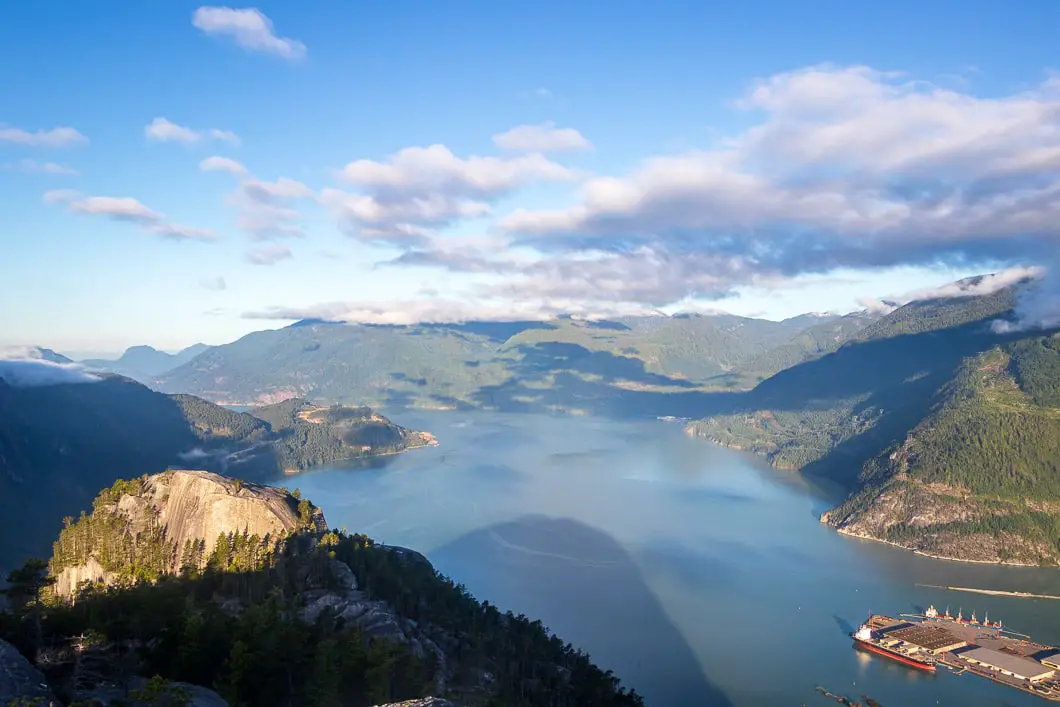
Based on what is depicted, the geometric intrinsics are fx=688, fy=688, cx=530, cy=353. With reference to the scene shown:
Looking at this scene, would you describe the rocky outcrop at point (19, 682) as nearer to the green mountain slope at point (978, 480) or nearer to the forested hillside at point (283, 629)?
the forested hillside at point (283, 629)

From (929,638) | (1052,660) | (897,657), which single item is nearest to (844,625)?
(929,638)

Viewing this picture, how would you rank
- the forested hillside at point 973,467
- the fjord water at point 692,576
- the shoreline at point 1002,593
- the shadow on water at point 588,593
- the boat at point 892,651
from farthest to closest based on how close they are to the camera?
the forested hillside at point 973,467 < the shoreline at point 1002,593 < the boat at point 892,651 < the fjord water at point 692,576 < the shadow on water at point 588,593

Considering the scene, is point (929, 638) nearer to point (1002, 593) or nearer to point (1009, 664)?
point (1009, 664)

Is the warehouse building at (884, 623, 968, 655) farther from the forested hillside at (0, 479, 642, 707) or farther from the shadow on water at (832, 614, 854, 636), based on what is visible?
the forested hillside at (0, 479, 642, 707)

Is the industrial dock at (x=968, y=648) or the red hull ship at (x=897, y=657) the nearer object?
the industrial dock at (x=968, y=648)

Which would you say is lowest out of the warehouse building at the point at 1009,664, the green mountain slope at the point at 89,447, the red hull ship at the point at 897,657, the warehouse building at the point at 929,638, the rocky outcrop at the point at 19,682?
the red hull ship at the point at 897,657

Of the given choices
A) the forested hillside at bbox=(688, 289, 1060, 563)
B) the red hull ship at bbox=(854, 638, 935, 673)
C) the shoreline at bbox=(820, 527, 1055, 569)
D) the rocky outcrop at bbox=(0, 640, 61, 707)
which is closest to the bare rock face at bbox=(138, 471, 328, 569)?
the rocky outcrop at bbox=(0, 640, 61, 707)

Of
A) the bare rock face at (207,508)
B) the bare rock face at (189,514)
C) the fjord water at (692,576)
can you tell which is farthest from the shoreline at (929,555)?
the bare rock face at (207,508)
